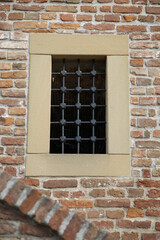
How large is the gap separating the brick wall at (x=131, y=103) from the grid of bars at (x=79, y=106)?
36 centimetres

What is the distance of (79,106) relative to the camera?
3.08 metres

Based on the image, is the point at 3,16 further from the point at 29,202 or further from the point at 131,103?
the point at 29,202

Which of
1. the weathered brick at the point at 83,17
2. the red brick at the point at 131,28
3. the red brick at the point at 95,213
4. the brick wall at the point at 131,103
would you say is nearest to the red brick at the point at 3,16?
the brick wall at the point at 131,103

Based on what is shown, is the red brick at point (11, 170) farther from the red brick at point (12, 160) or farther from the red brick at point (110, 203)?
the red brick at point (110, 203)

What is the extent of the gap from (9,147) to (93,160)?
2.90 ft

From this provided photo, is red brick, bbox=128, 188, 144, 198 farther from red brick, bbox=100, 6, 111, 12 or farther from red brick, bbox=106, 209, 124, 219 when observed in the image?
red brick, bbox=100, 6, 111, 12

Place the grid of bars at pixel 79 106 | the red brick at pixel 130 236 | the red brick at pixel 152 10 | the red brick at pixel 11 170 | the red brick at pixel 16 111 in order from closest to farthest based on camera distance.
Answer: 1. the red brick at pixel 130 236
2. the red brick at pixel 11 170
3. the red brick at pixel 16 111
4. the grid of bars at pixel 79 106
5. the red brick at pixel 152 10

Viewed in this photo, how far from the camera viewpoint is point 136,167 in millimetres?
2920

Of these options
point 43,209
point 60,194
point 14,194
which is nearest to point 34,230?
point 43,209

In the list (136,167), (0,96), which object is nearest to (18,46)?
(0,96)

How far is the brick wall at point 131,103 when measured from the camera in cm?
285

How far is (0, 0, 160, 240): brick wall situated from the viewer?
9.34 ft

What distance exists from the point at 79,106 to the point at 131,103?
56cm

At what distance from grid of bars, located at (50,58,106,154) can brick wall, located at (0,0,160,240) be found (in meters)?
0.36
